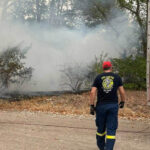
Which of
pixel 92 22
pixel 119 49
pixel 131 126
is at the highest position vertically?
pixel 92 22

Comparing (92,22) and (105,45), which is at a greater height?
(92,22)

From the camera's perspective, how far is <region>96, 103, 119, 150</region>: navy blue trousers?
491cm

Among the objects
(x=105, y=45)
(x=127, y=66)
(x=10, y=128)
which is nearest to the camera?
(x=10, y=128)

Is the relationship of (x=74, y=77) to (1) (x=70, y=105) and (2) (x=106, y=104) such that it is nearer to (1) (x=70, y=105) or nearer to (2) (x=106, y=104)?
(1) (x=70, y=105)

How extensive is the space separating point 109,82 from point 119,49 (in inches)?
482

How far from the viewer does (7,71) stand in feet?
41.4

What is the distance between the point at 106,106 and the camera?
16.5ft

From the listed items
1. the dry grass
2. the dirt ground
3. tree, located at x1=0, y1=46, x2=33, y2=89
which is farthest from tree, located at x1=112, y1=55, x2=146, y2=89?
the dirt ground

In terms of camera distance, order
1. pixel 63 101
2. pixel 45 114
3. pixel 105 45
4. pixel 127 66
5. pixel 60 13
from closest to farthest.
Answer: pixel 45 114 → pixel 63 101 → pixel 127 66 → pixel 105 45 → pixel 60 13

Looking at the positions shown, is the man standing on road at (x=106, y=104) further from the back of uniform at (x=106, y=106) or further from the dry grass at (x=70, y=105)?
the dry grass at (x=70, y=105)

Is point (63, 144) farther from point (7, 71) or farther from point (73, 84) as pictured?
point (73, 84)

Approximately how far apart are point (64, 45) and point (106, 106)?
1162 cm

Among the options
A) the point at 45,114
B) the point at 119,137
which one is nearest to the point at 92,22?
the point at 45,114

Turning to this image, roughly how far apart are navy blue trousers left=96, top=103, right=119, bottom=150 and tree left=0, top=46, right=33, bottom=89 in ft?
27.0
